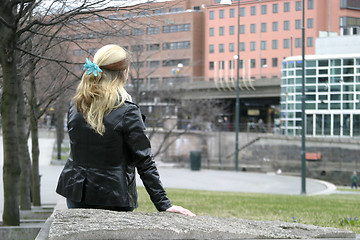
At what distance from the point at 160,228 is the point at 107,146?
732 mm

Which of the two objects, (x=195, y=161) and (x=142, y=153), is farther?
(x=195, y=161)

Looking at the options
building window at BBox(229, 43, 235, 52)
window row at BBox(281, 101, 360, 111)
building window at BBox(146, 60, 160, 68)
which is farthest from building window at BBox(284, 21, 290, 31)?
building window at BBox(146, 60, 160, 68)

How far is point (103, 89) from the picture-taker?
4.38 metres

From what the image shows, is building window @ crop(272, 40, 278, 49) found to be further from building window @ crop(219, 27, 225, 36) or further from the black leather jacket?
the black leather jacket

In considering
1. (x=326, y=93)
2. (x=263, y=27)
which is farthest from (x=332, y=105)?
(x=263, y=27)

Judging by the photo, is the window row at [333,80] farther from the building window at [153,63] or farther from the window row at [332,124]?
the building window at [153,63]

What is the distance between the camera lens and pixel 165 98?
45.4 m

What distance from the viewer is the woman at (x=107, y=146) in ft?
14.1

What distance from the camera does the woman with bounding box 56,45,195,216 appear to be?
4301 mm

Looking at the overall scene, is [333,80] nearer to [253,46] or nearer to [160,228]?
[253,46]

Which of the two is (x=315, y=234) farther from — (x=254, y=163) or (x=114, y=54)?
(x=254, y=163)

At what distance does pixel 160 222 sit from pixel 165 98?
41.4 m

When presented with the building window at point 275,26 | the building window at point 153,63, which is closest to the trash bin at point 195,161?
the building window at point 153,63

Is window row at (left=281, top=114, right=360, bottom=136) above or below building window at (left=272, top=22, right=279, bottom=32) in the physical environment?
below
